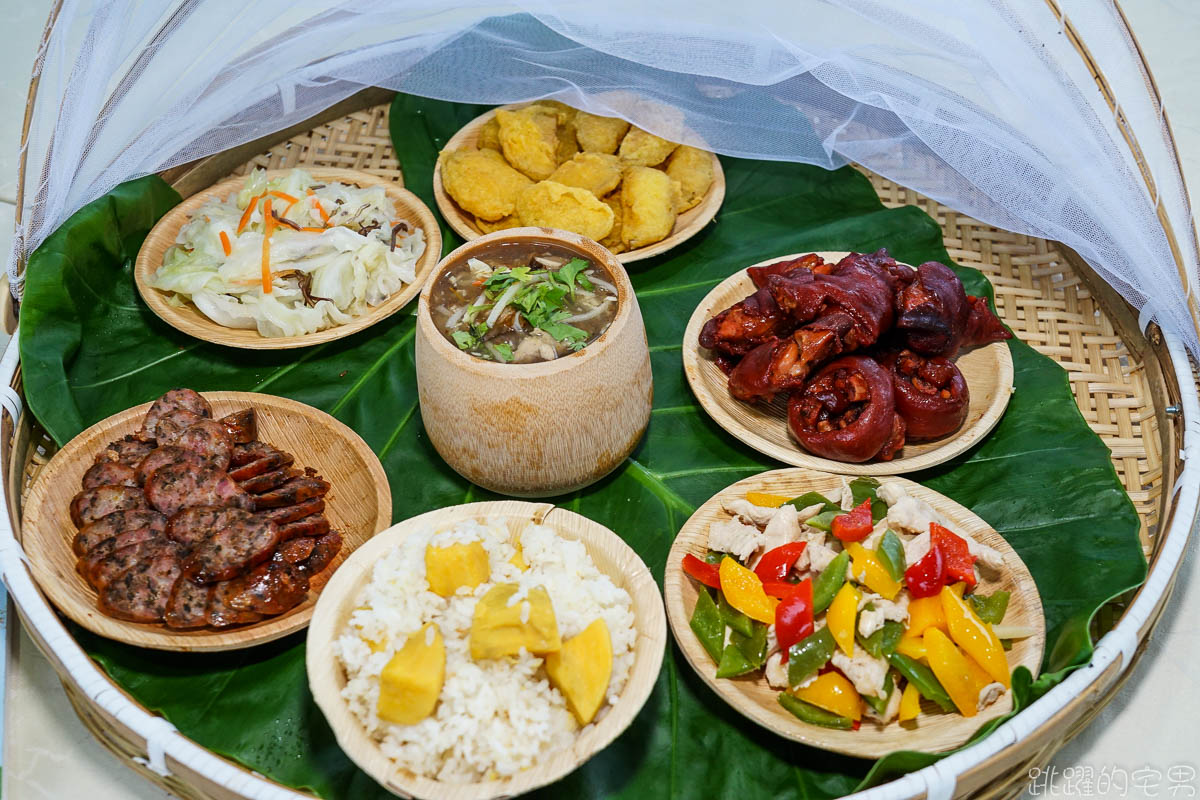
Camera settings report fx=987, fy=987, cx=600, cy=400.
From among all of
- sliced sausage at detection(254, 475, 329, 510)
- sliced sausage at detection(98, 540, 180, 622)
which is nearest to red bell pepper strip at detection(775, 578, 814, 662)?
sliced sausage at detection(254, 475, 329, 510)

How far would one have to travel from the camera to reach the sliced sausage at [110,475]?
2.45 meters

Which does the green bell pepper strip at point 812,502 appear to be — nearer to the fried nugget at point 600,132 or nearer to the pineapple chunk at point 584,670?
the pineapple chunk at point 584,670

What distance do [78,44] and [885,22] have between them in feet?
7.44

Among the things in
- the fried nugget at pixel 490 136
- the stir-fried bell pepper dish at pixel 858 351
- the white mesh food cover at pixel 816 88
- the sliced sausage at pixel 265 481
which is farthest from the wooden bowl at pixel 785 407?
the sliced sausage at pixel 265 481

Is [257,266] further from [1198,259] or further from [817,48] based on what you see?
[1198,259]

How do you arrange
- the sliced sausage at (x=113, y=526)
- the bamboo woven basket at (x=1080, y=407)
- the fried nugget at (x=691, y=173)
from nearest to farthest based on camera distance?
the bamboo woven basket at (x=1080, y=407)
the sliced sausage at (x=113, y=526)
the fried nugget at (x=691, y=173)

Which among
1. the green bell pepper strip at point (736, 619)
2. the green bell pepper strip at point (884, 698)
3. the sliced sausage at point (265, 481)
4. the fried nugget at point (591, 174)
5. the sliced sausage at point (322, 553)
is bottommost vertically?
the sliced sausage at point (322, 553)

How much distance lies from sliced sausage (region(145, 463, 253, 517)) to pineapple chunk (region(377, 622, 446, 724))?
76 cm

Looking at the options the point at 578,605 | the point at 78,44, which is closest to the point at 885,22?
the point at 578,605

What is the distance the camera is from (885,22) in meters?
2.68

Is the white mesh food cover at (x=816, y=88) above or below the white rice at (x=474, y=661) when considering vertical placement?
above

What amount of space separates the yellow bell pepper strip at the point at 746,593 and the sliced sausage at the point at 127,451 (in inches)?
59.2

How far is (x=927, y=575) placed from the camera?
7.14ft

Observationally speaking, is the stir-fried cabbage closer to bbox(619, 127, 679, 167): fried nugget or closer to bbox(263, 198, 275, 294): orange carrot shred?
bbox(263, 198, 275, 294): orange carrot shred
